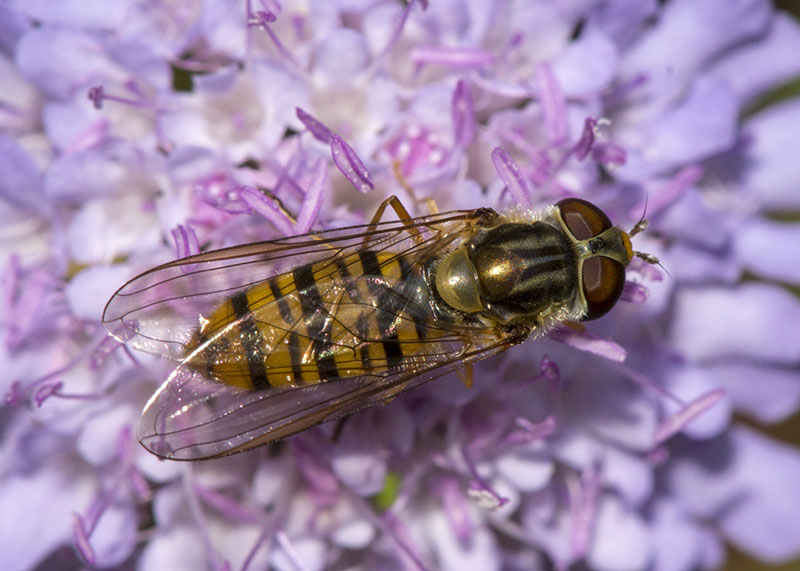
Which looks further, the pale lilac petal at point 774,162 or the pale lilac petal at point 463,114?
the pale lilac petal at point 774,162

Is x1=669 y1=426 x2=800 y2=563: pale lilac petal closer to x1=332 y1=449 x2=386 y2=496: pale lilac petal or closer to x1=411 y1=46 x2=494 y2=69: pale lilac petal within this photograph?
x1=332 y1=449 x2=386 y2=496: pale lilac petal

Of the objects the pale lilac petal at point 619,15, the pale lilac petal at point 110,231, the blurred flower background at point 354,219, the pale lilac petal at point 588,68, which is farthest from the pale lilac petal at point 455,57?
the pale lilac petal at point 110,231

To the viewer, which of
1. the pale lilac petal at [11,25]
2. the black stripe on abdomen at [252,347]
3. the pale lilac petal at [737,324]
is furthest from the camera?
the pale lilac petal at [737,324]

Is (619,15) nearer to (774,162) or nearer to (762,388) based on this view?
(774,162)

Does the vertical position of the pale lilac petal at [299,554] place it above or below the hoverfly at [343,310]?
below

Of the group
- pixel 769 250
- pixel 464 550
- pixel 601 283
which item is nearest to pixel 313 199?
pixel 601 283

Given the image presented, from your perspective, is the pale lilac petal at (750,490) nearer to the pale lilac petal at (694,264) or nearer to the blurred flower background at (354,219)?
the blurred flower background at (354,219)

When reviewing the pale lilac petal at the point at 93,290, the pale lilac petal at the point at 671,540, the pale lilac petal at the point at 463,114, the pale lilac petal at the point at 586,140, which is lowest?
the pale lilac petal at the point at 671,540

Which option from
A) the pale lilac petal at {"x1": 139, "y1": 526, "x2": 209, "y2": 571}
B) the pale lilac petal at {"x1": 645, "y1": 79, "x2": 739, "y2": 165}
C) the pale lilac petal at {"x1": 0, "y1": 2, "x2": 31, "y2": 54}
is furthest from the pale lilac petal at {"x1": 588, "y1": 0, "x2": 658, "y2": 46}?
the pale lilac petal at {"x1": 139, "y1": 526, "x2": 209, "y2": 571}
